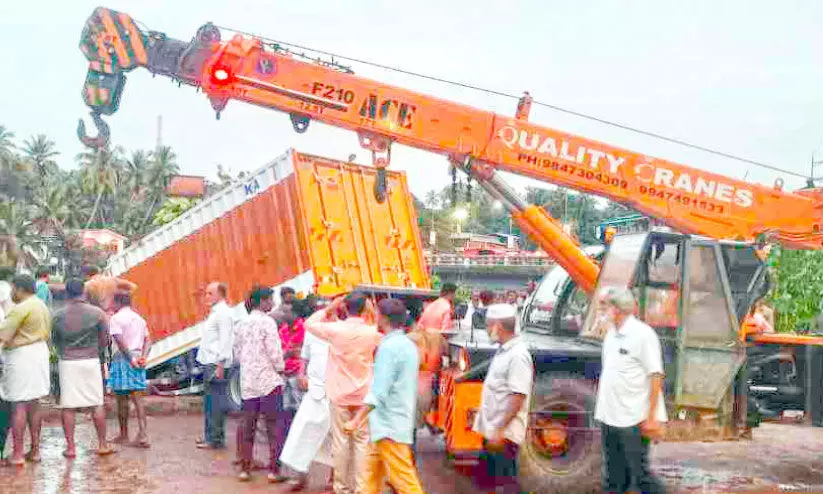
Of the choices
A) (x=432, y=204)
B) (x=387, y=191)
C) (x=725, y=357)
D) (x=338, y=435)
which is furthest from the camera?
(x=432, y=204)

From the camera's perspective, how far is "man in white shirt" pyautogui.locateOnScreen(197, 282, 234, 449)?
8766 millimetres

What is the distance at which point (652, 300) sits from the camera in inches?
301

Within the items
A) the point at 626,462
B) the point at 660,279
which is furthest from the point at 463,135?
the point at 626,462

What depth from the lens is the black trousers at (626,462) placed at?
5.87 metres

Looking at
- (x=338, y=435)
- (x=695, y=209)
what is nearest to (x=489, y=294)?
(x=695, y=209)

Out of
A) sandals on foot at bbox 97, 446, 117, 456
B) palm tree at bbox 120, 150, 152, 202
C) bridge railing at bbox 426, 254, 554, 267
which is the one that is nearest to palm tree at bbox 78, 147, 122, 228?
palm tree at bbox 120, 150, 152, 202

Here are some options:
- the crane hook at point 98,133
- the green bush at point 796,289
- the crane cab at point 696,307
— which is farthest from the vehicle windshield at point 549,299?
the green bush at point 796,289

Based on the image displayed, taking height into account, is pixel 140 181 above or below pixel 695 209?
above

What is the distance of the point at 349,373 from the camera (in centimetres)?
625

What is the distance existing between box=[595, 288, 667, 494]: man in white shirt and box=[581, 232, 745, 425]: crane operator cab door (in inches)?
58.9

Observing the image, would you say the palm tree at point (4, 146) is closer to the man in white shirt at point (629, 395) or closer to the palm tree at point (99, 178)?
the palm tree at point (99, 178)

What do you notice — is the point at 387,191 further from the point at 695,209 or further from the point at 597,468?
the point at 597,468

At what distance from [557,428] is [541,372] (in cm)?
47

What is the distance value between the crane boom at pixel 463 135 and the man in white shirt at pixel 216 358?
2004 millimetres
